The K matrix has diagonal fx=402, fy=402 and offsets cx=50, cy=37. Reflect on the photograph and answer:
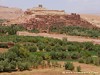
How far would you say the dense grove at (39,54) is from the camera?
28156 mm

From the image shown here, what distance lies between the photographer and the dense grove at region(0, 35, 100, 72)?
28156 mm

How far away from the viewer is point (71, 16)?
232 ft

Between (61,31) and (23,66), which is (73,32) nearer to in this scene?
(61,31)

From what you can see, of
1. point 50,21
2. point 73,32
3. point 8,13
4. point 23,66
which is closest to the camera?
point 23,66

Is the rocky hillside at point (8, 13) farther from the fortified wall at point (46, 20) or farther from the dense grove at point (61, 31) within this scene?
the dense grove at point (61, 31)

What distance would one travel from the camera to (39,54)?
35.4 meters

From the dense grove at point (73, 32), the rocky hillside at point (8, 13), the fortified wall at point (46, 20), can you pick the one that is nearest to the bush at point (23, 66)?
the dense grove at point (73, 32)

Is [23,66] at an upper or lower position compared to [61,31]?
upper

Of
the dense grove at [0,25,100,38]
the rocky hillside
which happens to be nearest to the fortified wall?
the dense grove at [0,25,100,38]

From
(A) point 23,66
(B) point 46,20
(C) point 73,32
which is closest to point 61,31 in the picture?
(C) point 73,32

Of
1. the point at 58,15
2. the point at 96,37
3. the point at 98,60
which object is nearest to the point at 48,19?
the point at 58,15

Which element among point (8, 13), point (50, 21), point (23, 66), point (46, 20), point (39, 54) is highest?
point (23, 66)

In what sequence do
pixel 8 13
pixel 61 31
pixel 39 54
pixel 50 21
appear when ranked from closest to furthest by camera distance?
pixel 39 54 → pixel 61 31 → pixel 50 21 → pixel 8 13

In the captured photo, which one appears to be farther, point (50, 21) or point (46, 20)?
point (50, 21)
